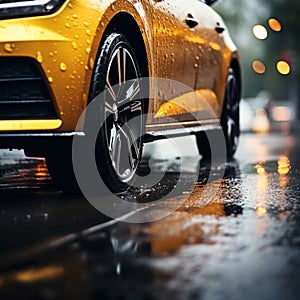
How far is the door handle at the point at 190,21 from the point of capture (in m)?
6.73

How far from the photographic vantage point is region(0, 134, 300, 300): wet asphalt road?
2.76 meters

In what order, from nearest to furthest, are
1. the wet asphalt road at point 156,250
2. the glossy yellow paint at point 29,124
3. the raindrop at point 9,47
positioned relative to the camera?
the wet asphalt road at point 156,250 < the raindrop at point 9,47 < the glossy yellow paint at point 29,124

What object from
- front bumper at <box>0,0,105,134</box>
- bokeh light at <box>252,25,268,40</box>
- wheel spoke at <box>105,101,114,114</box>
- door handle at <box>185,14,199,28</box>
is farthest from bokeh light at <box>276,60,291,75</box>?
front bumper at <box>0,0,105,134</box>

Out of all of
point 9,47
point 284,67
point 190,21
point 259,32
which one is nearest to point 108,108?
point 9,47

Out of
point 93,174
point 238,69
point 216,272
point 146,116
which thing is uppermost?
point 238,69

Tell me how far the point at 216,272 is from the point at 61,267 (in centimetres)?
61

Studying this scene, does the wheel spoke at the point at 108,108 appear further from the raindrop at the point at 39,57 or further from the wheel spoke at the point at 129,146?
the raindrop at the point at 39,57

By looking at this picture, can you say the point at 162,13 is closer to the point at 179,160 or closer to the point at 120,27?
the point at 120,27

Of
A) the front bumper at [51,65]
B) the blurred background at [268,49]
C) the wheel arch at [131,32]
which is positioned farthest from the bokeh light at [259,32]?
the blurred background at [268,49]

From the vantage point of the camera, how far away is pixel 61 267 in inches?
121

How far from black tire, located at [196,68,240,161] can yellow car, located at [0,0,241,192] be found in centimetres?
205

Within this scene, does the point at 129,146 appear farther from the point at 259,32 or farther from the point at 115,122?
the point at 259,32

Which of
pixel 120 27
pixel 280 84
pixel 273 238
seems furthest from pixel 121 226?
pixel 280 84

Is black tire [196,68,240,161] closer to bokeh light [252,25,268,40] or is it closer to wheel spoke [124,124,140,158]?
wheel spoke [124,124,140,158]
